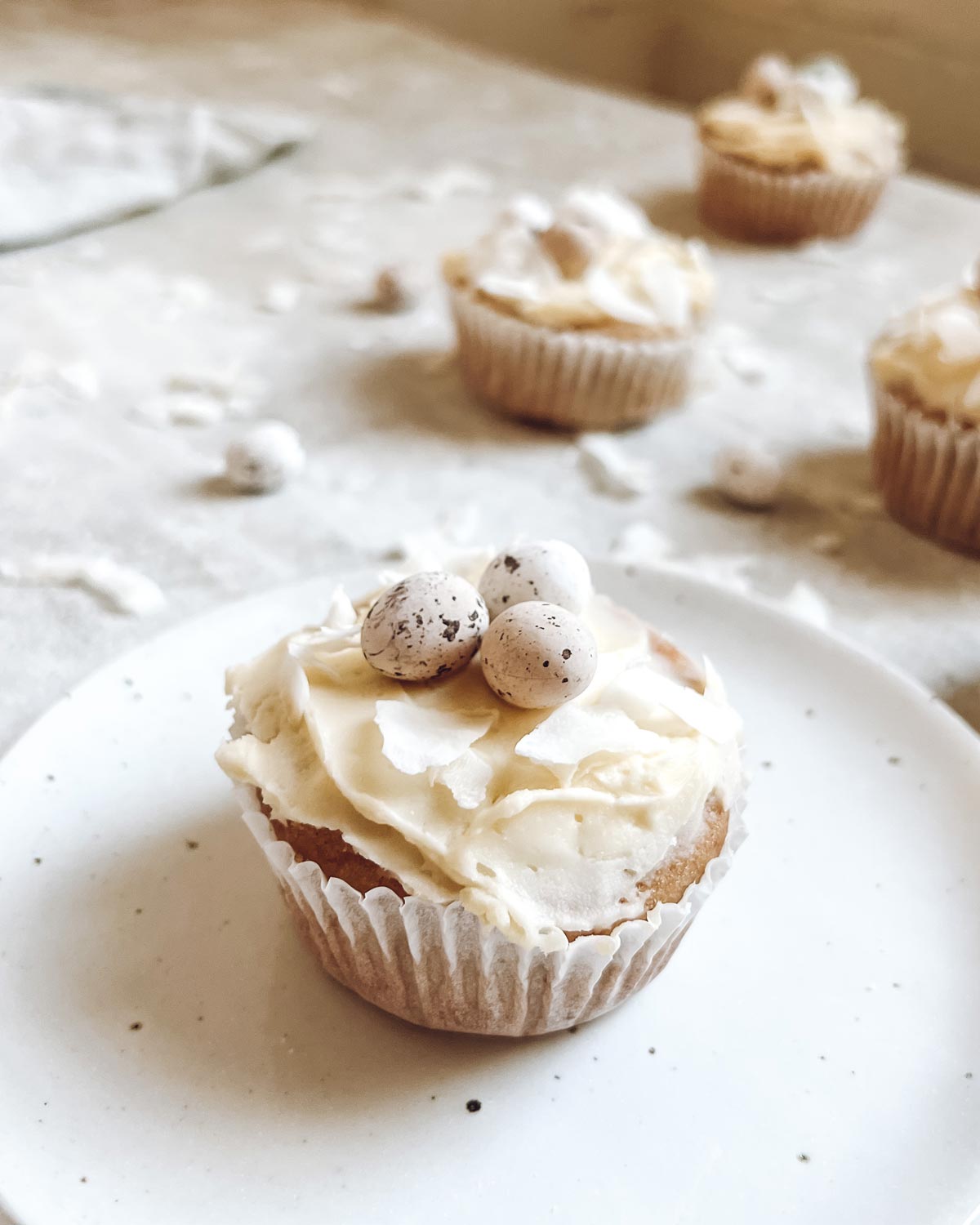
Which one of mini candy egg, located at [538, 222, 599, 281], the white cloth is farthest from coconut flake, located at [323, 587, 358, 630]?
the white cloth

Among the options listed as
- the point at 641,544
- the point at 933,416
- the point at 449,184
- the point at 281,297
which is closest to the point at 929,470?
the point at 933,416

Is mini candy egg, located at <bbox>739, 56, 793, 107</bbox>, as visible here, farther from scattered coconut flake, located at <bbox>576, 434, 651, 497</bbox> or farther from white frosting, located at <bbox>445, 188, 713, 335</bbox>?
scattered coconut flake, located at <bbox>576, 434, 651, 497</bbox>

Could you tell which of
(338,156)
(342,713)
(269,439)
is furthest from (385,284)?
(342,713)

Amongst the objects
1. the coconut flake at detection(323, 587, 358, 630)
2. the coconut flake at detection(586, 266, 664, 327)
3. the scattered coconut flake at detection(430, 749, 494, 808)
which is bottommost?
the coconut flake at detection(586, 266, 664, 327)

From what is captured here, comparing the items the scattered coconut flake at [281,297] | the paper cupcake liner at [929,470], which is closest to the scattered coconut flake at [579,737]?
the paper cupcake liner at [929,470]

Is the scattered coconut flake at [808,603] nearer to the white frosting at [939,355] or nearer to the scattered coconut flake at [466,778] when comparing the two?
the white frosting at [939,355]

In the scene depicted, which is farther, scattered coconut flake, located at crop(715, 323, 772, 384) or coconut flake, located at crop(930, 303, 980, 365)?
scattered coconut flake, located at crop(715, 323, 772, 384)

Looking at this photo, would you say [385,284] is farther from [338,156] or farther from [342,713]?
[342,713]
